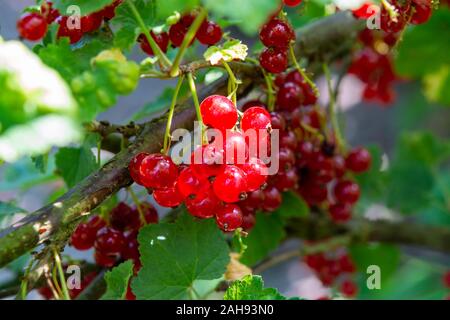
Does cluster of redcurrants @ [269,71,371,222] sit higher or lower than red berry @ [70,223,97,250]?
higher

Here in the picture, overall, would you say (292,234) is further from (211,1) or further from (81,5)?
(211,1)

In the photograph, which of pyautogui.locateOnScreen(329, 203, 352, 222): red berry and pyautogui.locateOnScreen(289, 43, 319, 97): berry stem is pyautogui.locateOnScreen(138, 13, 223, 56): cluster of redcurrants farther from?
pyautogui.locateOnScreen(329, 203, 352, 222): red berry

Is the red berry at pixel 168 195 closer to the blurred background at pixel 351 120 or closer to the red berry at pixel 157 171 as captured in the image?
the red berry at pixel 157 171

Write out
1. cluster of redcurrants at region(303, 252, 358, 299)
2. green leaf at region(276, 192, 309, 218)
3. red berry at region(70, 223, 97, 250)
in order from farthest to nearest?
cluster of redcurrants at region(303, 252, 358, 299) < green leaf at region(276, 192, 309, 218) < red berry at region(70, 223, 97, 250)

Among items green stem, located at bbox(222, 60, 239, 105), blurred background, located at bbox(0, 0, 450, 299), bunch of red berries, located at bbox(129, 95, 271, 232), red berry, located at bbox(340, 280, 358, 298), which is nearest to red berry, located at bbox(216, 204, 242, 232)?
bunch of red berries, located at bbox(129, 95, 271, 232)

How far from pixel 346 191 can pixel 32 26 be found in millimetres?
522

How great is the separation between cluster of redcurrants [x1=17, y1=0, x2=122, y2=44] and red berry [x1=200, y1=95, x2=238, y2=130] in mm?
166

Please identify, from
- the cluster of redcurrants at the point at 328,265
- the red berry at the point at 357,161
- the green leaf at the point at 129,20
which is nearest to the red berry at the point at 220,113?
the green leaf at the point at 129,20

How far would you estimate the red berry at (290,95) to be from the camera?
0.77m

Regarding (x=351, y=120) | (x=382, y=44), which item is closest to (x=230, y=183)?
(x=382, y=44)

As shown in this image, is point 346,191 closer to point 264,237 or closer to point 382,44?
point 264,237

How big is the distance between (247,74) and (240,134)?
18 centimetres

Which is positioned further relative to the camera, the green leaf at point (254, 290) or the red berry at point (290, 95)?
the red berry at point (290, 95)

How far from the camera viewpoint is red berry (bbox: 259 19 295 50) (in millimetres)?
667
